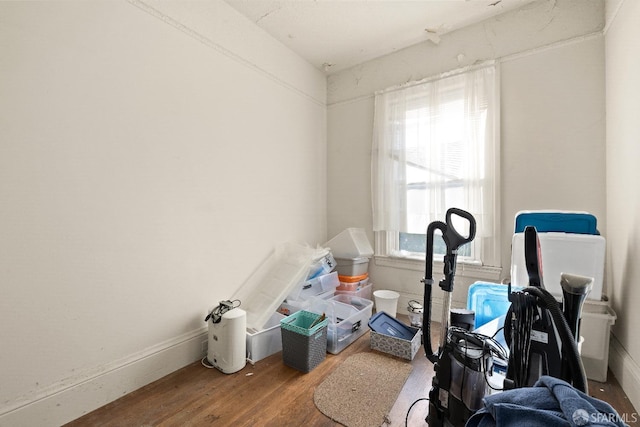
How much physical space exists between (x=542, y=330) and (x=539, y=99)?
210cm

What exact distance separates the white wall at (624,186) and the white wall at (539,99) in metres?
0.11

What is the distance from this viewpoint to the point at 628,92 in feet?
5.54

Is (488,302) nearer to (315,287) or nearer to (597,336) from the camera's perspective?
(597,336)

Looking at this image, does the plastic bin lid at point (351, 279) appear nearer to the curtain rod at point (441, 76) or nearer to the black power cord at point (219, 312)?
the black power cord at point (219, 312)

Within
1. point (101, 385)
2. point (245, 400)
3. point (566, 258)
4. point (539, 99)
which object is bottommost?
point (245, 400)

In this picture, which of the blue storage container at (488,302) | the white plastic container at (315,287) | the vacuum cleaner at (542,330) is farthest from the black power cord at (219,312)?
the blue storage container at (488,302)

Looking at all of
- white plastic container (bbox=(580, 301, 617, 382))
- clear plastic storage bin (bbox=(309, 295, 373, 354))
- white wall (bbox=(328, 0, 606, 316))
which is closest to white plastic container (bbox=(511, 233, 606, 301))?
white plastic container (bbox=(580, 301, 617, 382))

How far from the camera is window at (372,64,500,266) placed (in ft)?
8.03

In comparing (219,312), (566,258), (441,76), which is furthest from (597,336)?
(219,312)

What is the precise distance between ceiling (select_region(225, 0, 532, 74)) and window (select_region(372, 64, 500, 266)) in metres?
0.45

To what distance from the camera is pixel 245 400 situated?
5.27 ft

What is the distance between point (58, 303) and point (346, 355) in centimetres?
181

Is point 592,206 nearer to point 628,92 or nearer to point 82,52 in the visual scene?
point 628,92

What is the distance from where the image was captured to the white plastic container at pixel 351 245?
290cm
